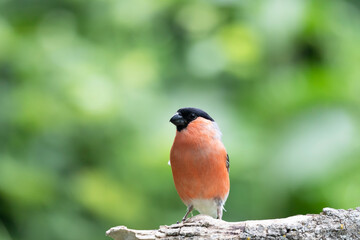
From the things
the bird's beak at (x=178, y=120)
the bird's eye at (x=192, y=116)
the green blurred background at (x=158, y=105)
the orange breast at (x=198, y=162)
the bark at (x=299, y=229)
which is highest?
the green blurred background at (x=158, y=105)

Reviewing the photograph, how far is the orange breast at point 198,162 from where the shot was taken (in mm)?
3457

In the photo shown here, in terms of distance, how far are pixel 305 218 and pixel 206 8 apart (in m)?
3.99

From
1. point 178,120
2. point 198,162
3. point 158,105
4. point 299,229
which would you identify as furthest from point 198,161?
point 158,105

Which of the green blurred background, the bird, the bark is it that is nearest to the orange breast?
Result: the bird

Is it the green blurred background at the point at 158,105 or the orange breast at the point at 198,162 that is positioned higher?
the green blurred background at the point at 158,105

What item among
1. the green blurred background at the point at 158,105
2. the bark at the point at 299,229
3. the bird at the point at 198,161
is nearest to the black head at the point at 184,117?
the bird at the point at 198,161

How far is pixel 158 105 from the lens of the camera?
5828 millimetres

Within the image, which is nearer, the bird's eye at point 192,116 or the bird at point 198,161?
the bird at point 198,161

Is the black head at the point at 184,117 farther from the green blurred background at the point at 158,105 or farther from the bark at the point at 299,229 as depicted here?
the green blurred background at the point at 158,105

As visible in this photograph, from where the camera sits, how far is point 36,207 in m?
5.19

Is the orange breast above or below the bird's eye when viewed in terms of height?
below

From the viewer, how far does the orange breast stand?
136 inches

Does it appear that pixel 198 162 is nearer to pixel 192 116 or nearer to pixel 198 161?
pixel 198 161

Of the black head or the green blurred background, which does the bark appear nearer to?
the black head
